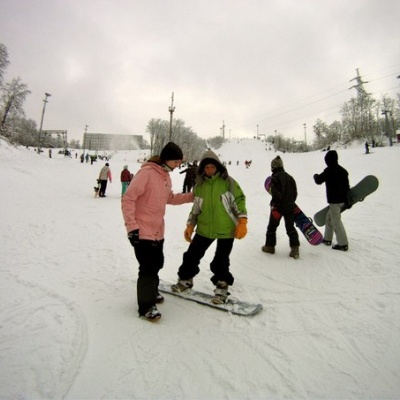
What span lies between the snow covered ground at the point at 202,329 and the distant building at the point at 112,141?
455 ft

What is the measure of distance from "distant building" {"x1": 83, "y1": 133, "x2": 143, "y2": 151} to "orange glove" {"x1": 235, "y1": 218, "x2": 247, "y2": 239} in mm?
140126

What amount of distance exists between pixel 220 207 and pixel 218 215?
10 centimetres

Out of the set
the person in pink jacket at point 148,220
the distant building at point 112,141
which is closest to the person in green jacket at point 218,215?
the person in pink jacket at point 148,220

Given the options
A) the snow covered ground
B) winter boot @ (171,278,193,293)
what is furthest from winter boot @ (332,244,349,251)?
winter boot @ (171,278,193,293)

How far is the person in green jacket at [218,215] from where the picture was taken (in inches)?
131

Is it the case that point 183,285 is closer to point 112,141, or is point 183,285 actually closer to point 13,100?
point 13,100

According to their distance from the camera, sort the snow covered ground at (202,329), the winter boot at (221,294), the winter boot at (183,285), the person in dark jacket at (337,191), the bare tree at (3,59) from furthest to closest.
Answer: the bare tree at (3,59), the person in dark jacket at (337,191), the winter boot at (183,285), the winter boot at (221,294), the snow covered ground at (202,329)

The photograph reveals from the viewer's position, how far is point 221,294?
335cm

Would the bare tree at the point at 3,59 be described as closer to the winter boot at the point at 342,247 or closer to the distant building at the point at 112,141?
the winter boot at the point at 342,247

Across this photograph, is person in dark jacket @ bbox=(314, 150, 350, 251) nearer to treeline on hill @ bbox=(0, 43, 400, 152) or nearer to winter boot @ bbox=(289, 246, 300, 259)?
winter boot @ bbox=(289, 246, 300, 259)

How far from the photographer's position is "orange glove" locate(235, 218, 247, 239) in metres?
3.22

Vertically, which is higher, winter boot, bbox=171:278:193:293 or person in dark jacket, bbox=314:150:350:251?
person in dark jacket, bbox=314:150:350:251

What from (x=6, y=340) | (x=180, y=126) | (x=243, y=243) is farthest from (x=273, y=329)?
(x=180, y=126)

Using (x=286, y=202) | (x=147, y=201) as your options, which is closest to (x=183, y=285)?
(x=147, y=201)
